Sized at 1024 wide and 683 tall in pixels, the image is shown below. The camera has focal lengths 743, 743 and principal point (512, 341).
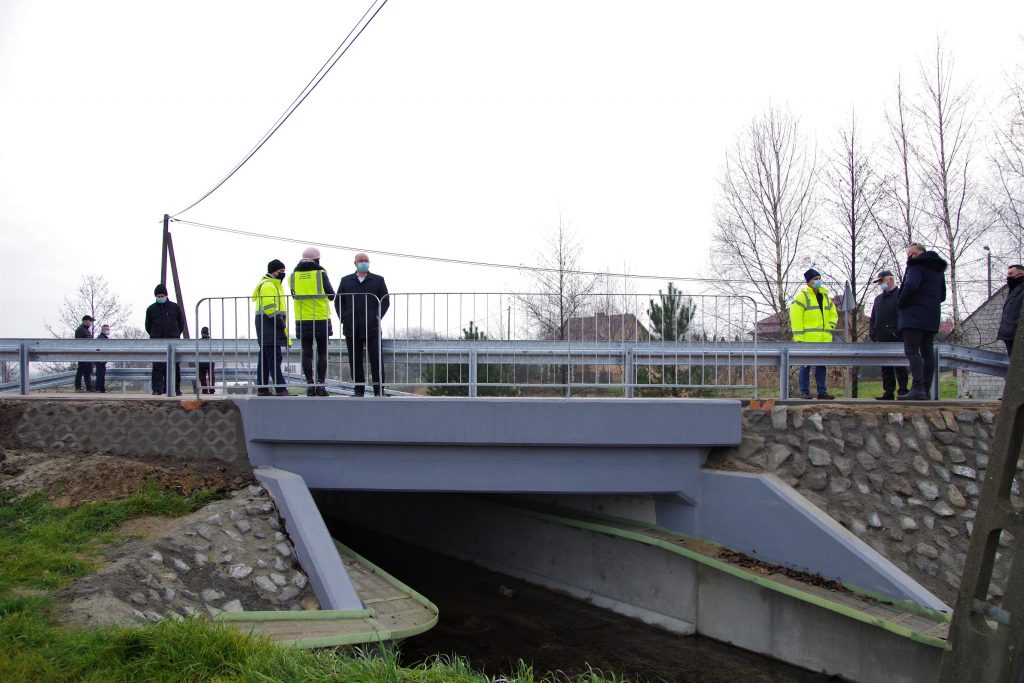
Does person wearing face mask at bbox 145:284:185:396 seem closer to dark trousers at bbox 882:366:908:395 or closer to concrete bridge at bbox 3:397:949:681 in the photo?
concrete bridge at bbox 3:397:949:681

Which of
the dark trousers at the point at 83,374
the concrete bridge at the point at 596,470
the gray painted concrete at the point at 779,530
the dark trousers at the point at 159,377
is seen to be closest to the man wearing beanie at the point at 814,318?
the concrete bridge at the point at 596,470

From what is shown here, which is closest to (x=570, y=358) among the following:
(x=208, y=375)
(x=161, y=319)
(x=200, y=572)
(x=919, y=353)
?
(x=919, y=353)

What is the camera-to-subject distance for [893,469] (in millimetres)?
7551

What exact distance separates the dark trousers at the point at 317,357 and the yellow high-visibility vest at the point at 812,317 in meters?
5.86

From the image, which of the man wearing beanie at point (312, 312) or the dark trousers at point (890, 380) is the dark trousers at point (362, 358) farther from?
the dark trousers at point (890, 380)

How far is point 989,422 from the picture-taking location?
765cm

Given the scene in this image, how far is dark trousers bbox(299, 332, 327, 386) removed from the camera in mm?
8312

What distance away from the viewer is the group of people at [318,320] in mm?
8172

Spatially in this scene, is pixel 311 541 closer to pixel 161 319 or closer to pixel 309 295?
pixel 309 295

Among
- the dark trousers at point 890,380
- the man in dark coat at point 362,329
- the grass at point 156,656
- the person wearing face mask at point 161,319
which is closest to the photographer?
the grass at point 156,656

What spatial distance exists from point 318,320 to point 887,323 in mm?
7381

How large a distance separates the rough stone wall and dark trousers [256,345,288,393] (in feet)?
16.3

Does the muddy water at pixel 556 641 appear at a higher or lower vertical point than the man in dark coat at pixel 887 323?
lower

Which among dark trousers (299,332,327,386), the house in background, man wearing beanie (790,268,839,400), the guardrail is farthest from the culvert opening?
the house in background
